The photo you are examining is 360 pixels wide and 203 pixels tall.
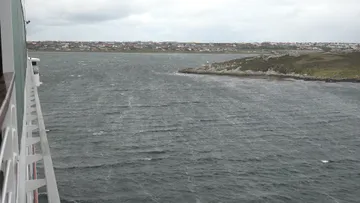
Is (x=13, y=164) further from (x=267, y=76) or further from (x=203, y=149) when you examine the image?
(x=267, y=76)

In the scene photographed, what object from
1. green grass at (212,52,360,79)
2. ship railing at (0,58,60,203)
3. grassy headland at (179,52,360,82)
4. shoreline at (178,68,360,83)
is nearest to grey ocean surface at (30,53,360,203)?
ship railing at (0,58,60,203)

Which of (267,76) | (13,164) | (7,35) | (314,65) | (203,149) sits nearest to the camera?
(13,164)

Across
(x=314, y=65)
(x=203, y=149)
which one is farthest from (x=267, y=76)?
(x=203, y=149)

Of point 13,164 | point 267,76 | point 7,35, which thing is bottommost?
point 267,76

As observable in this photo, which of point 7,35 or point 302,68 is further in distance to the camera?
point 302,68

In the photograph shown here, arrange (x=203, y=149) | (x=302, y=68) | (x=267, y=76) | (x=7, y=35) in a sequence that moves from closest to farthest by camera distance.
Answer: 1. (x=7, y=35)
2. (x=203, y=149)
3. (x=267, y=76)
4. (x=302, y=68)

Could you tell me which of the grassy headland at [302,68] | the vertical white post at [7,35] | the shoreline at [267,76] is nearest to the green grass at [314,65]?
the grassy headland at [302,68]

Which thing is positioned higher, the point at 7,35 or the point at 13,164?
the point at 7,35

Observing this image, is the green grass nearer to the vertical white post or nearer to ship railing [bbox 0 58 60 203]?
the vertical white post
